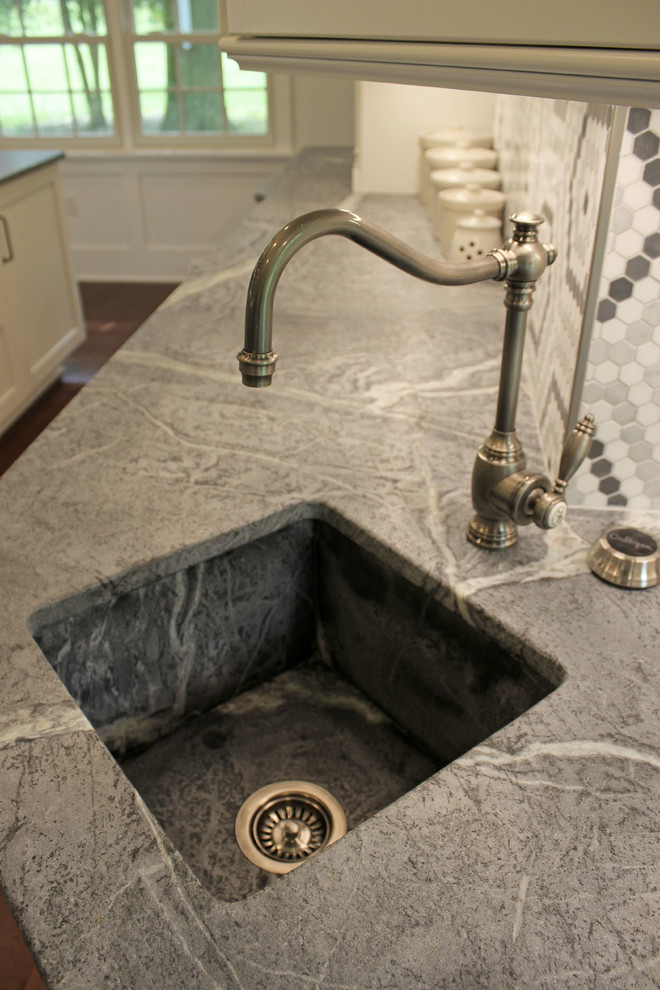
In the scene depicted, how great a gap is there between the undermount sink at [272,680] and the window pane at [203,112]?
4.03 metres

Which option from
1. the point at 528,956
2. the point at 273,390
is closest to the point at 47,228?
the point at 273,390

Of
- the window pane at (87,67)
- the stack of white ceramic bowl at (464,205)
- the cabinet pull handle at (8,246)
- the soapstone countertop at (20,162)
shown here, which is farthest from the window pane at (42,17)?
the stack of white ceramic bowl at (464,205)

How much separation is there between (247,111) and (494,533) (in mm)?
4137

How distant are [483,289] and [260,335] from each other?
1327 mm

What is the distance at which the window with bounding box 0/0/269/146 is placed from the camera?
4.20m

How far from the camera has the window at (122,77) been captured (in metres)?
4.20

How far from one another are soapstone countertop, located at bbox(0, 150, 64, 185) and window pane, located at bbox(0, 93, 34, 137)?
4.94 ft

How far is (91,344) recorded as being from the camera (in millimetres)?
3762

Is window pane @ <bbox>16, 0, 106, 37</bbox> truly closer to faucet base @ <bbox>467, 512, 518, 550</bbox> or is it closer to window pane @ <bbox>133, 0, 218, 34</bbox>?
window pane @ <bbox>133, 0, 218, 34</bbox>

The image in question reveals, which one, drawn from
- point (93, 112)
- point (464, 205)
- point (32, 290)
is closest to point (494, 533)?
point (464, 205)

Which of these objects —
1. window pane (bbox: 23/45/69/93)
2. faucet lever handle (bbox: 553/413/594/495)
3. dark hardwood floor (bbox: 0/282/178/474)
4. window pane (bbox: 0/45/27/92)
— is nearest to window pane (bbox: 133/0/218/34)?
window pane (bbox: 23/45/69/93)

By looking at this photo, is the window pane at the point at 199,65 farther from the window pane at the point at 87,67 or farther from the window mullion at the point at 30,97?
the window mullion at the point at 30,97

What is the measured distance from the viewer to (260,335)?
0.59 metres

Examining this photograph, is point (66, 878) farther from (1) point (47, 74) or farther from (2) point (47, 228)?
(1) point (47, 74)
